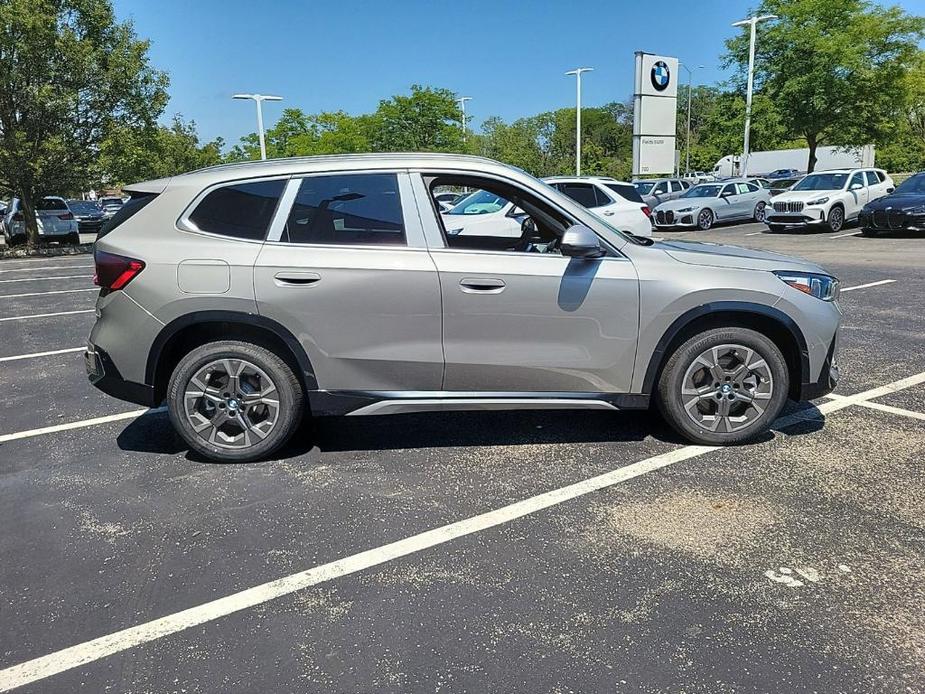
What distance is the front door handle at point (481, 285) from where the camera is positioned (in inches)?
159

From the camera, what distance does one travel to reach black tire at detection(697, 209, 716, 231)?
22.9m

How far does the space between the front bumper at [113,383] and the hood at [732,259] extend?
3223 mm

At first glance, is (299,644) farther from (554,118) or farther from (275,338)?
(554,118)

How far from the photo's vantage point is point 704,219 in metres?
23.1

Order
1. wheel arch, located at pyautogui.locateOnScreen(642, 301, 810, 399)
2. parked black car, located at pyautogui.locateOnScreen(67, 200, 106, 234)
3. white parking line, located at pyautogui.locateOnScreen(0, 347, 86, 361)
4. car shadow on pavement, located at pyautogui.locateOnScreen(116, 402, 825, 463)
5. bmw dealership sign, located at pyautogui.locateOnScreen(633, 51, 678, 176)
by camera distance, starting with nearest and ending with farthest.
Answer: wheel arch, located at pyautogui.locateOnScreen(642, 301, 810, 399) < car shadow on pavement, located at pyautogui.locateOnScreen(116, 402, 825, 463) < white parking line, located at pyautogui.locateOnScreen(0, 347, 86, 361) < parked black car, located at pyautogui.locateOnScreen(67, 200, 106, 234) < bmw dealership sign, located at pyautogui.locateOnScreen(633, 51, 678, 176)

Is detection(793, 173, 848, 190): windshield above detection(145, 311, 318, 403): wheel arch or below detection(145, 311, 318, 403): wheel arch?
above

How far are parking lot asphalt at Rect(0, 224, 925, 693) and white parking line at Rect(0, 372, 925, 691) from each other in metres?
0.01

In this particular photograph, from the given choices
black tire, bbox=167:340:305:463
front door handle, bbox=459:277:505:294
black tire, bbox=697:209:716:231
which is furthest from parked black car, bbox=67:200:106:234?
front door handle, bbox=459:277:505:294

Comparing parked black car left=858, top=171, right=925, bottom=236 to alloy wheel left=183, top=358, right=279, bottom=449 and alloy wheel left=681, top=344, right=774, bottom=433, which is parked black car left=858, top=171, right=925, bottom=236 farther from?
alloy wheel left=183, top=358, right=279, bottom=449

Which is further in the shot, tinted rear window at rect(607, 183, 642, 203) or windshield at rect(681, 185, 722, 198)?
windshield at rect(681, 185, 722, 198)

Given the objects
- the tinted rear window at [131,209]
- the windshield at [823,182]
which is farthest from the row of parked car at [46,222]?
the windshield at [823,182]

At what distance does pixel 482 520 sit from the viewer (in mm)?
3500

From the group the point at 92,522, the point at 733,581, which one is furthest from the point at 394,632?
the point at 92,522

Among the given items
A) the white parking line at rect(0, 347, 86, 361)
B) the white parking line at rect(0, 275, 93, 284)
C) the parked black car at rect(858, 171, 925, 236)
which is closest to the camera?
the white parking line at rect(0, 347, 86, 361)
